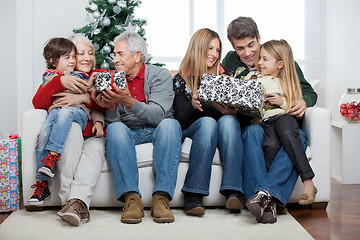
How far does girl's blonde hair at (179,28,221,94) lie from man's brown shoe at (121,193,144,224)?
741 mm

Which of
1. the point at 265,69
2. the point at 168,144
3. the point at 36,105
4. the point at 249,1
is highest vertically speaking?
the point at 249,1

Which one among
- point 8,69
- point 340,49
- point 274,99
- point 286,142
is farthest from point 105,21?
point 340,49

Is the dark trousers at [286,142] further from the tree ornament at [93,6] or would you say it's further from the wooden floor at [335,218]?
the tree ornament at [93,6]

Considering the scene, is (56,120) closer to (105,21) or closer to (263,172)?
(263,172)

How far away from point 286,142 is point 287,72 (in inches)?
18.9

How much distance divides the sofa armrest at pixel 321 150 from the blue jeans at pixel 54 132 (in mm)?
1309

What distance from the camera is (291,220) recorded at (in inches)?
90.7

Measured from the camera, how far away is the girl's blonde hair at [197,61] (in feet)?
8.83

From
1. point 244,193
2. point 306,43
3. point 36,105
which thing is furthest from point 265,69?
point 306,43

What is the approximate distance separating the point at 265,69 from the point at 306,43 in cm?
200

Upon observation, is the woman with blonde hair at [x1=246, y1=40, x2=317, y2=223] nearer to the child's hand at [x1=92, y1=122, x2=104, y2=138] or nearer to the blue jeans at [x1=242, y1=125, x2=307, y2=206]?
the blue jeans at [x1=242, y1=125, x2=307, y2=206]

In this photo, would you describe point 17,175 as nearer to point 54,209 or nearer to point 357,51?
point 54,209

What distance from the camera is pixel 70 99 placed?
2.57 metres

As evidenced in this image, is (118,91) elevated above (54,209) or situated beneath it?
elevated above
